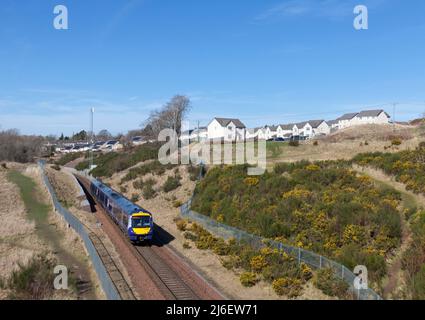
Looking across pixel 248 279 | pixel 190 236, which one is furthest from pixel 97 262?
pixel 190 236

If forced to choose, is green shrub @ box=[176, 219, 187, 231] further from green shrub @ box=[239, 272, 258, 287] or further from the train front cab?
green shrub @ box=[239, 272, 258, 287]

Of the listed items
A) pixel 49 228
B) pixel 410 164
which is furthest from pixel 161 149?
pixel 410 164

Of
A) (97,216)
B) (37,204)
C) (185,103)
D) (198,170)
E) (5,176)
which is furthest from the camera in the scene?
(185,103)

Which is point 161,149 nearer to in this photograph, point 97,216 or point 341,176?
point 97,216

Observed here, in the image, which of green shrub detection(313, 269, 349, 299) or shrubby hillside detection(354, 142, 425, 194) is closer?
green shrub detection(313, 269, 349, 299)

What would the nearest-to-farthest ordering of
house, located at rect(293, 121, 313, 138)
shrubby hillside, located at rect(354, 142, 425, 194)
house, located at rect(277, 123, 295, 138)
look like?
shrubby hillside, located at rect(354, 142, 425, 194)
house, located at rect(293, 121, 313, 138)
house, located at rect(277, 123, 295, 138)

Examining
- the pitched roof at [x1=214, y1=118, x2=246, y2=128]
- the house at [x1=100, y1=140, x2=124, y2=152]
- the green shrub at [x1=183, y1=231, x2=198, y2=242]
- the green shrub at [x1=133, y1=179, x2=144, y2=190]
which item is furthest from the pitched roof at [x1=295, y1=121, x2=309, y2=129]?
the green shrub at [x1=183, y1=231, x2=198, y2=242]

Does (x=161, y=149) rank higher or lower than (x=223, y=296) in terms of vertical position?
higher
